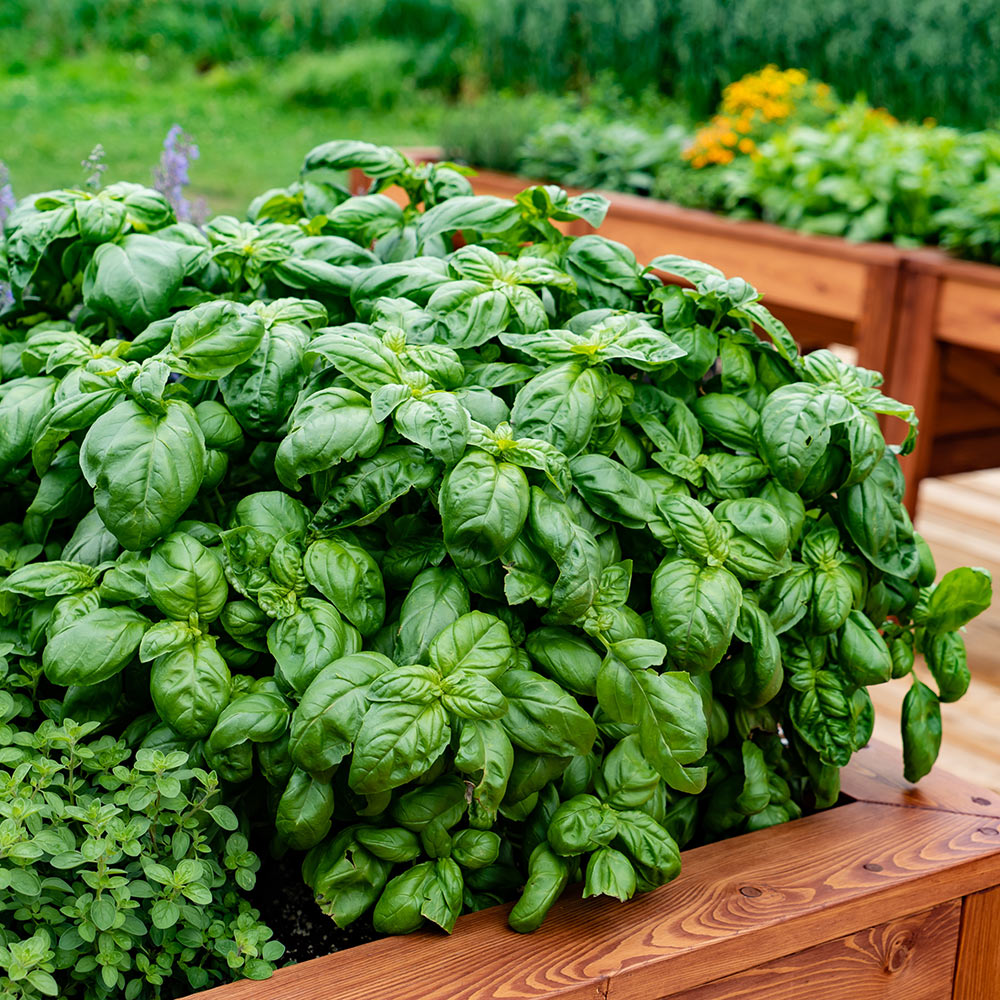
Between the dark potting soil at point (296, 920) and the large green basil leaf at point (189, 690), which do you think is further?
the dark potting soil at point (296, 920)

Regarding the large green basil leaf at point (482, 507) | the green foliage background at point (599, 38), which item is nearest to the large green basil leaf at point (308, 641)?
the large green basil leaf at point (482, 507)

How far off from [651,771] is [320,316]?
522mm

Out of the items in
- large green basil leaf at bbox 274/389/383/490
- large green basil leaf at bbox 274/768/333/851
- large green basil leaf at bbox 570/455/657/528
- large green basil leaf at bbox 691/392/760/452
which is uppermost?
large green basil leaf at bbox 274/389/383/490

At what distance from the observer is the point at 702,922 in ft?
3.31

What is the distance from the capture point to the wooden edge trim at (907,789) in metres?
1.23

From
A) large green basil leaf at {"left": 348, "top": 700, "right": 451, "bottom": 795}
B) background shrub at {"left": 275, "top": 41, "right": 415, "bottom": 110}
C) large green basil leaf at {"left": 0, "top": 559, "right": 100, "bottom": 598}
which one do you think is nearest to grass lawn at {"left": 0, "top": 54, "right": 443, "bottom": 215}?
background shrub at {"left": 275, "top": 41, "right": 415, "bottom": 110}

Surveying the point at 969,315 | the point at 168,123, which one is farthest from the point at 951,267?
the point at 168,123

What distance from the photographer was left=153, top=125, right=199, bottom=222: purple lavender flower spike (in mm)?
1707

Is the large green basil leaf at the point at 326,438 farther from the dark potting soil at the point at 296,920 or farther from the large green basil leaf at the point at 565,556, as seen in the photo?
the dark potting soil at the point at 296,920

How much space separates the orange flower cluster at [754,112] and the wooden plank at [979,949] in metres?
3.05

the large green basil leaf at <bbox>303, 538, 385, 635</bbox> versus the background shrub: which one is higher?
the large green basil leaf at <bbox>303, 538, 385, 635</bbox>

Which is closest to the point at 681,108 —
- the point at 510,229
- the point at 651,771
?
the point at 510,229

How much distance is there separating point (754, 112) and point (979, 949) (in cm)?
348

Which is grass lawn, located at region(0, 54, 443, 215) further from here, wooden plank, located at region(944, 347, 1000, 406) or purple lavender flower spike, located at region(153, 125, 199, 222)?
purple lavender flower spike, located at region(153, 125, 199, 222)
